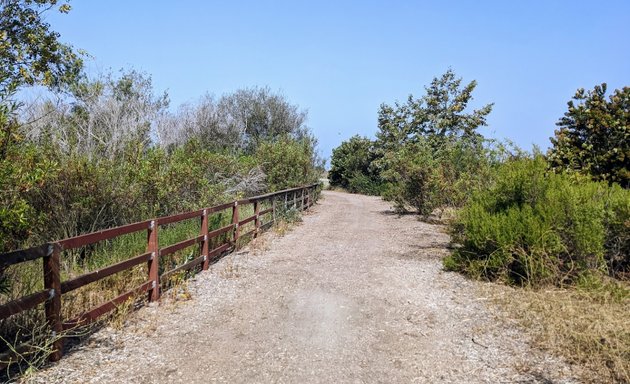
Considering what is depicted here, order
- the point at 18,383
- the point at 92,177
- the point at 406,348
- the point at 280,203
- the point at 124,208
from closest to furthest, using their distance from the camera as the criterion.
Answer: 1. the point at 18,383
2. the point at 406,348
3. the point at 92,177
4. the point at 124,208
5. the point at 280,203

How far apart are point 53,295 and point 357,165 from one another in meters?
40.8

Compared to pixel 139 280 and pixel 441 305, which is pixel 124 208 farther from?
pixel 441 305

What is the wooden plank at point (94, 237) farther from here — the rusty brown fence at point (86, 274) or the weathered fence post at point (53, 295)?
the weathered fence post at point (53, 295)

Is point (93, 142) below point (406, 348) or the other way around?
the other way around

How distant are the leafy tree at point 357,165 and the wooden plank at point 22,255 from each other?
122 feet

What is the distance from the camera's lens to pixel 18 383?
4328mm

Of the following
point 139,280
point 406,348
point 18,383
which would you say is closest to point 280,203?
point 139,280

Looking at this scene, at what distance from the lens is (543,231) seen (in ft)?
26.1

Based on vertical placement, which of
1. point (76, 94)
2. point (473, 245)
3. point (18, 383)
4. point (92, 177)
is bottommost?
point (18, 383)

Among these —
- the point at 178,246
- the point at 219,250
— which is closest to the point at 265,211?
the point at 219,250

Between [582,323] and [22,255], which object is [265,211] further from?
[22,255]

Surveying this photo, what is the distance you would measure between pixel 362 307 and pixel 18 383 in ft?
13.6

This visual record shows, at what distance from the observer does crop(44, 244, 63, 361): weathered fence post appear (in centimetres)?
476

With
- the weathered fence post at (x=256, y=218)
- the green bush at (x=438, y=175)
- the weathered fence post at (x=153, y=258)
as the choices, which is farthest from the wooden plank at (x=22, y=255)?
the green bush at (x=438, y=175)
